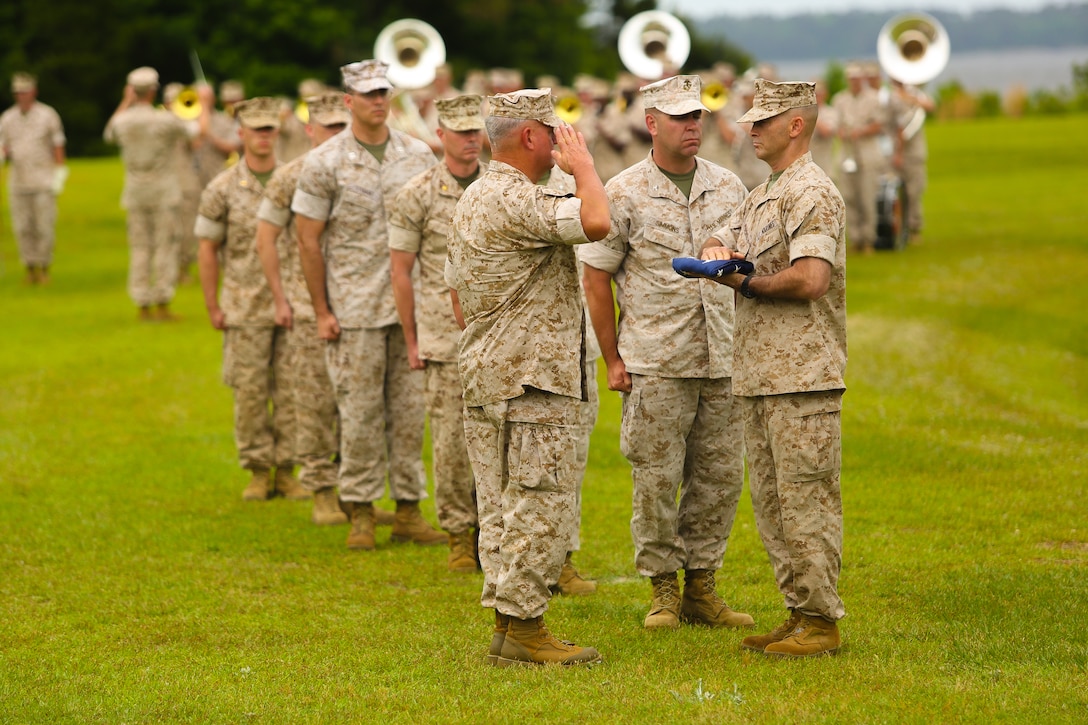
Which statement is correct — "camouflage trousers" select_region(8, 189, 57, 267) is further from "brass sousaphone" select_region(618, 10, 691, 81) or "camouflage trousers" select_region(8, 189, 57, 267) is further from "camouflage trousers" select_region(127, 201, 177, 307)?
"brass sousaphone" select_region(618, 10, 691, 81)

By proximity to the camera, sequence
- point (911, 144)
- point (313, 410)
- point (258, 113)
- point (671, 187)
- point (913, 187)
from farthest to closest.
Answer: point (913, 187) → point (911, 144) → point (258, 113) → point (313, 410) → point (671, 187)

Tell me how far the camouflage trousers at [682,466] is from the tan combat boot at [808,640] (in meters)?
0.84

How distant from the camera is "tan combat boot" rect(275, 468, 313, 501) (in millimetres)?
10641

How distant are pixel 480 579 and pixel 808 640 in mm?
2440

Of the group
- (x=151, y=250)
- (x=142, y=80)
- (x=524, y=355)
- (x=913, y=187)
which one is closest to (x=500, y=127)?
(x=524, y=355)

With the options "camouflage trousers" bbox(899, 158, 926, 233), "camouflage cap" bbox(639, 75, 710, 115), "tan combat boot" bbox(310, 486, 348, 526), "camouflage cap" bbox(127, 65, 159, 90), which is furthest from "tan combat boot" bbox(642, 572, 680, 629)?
"camouflage trousers" bbox(899, 158, 926, 233)

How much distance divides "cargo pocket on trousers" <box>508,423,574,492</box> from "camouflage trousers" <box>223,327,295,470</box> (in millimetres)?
4624

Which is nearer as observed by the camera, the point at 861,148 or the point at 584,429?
the point at 584,429

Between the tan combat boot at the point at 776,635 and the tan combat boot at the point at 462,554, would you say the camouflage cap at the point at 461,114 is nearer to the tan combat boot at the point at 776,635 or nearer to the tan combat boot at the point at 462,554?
the tan combat boot at the point at 462,554

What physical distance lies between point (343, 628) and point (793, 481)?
252 centimetres

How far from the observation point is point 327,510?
32.3ft

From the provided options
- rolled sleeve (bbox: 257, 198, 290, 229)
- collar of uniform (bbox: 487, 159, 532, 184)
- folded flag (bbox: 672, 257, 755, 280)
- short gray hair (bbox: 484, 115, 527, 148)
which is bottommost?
folded flag (bbox: 672, 257, 755, 280)

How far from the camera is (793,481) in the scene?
249 inches

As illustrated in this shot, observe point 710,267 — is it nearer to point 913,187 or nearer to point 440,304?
point 440,304
